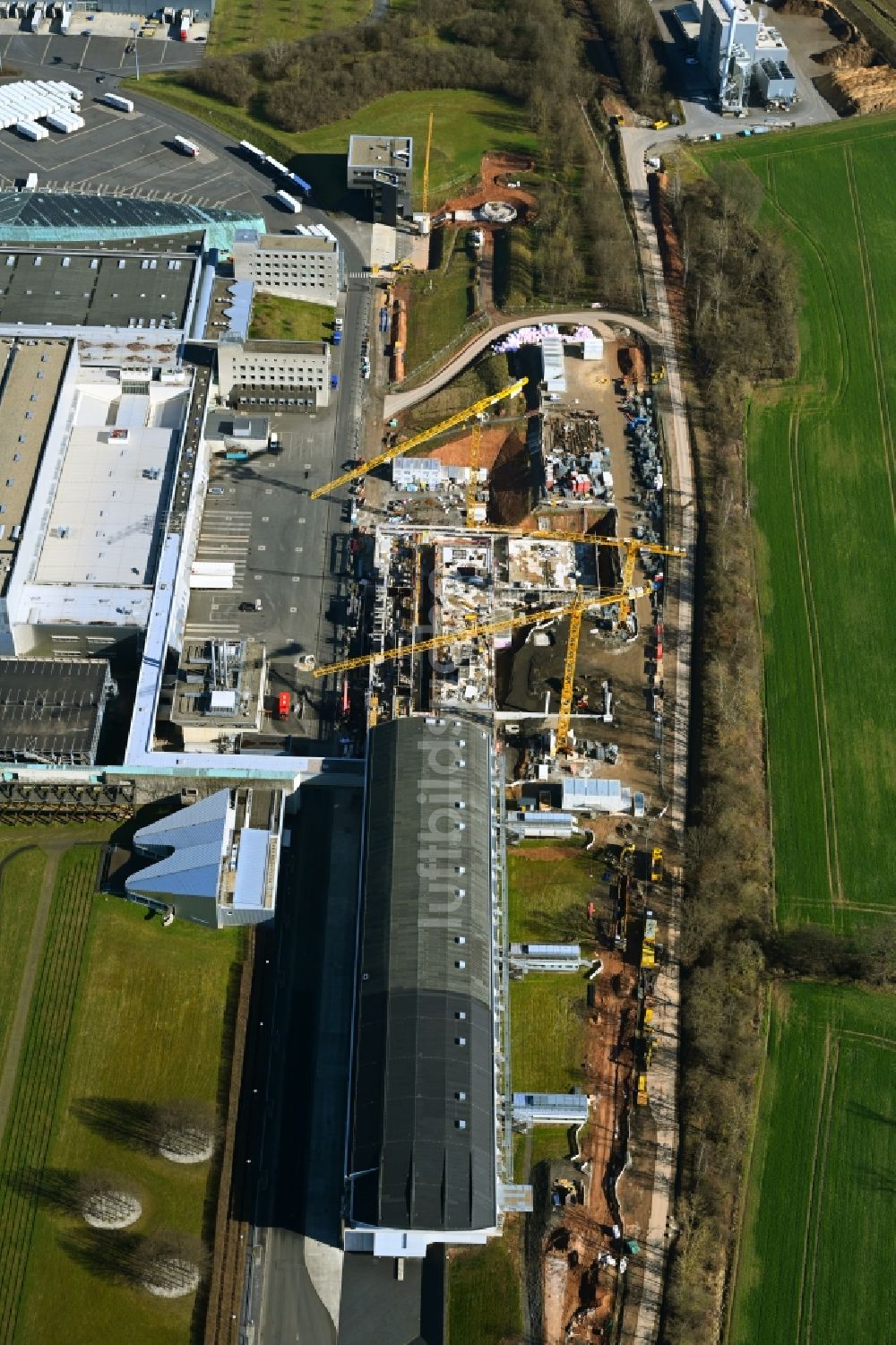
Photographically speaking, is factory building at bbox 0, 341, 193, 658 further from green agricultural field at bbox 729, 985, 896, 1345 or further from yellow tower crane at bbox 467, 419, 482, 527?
green agricultural field at bbox 729, 985, 896, 1345

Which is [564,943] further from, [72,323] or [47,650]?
[72,323]

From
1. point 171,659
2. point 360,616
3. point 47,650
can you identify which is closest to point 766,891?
point 360,616

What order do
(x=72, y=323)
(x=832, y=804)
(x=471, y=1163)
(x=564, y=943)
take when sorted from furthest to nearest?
(x=72, y=323) < (x=832, y=804) < (x=564, y=943) < (x=471, y=1163)

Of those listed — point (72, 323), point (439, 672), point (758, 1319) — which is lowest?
point (758, 1319)

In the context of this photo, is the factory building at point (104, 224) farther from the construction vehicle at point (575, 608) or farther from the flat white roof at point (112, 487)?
the construction vehicle at point (575, 608)

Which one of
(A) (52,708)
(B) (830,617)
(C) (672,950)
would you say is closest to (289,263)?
(A) (52,708)

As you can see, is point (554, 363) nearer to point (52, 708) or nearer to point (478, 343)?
point (478, 343)
